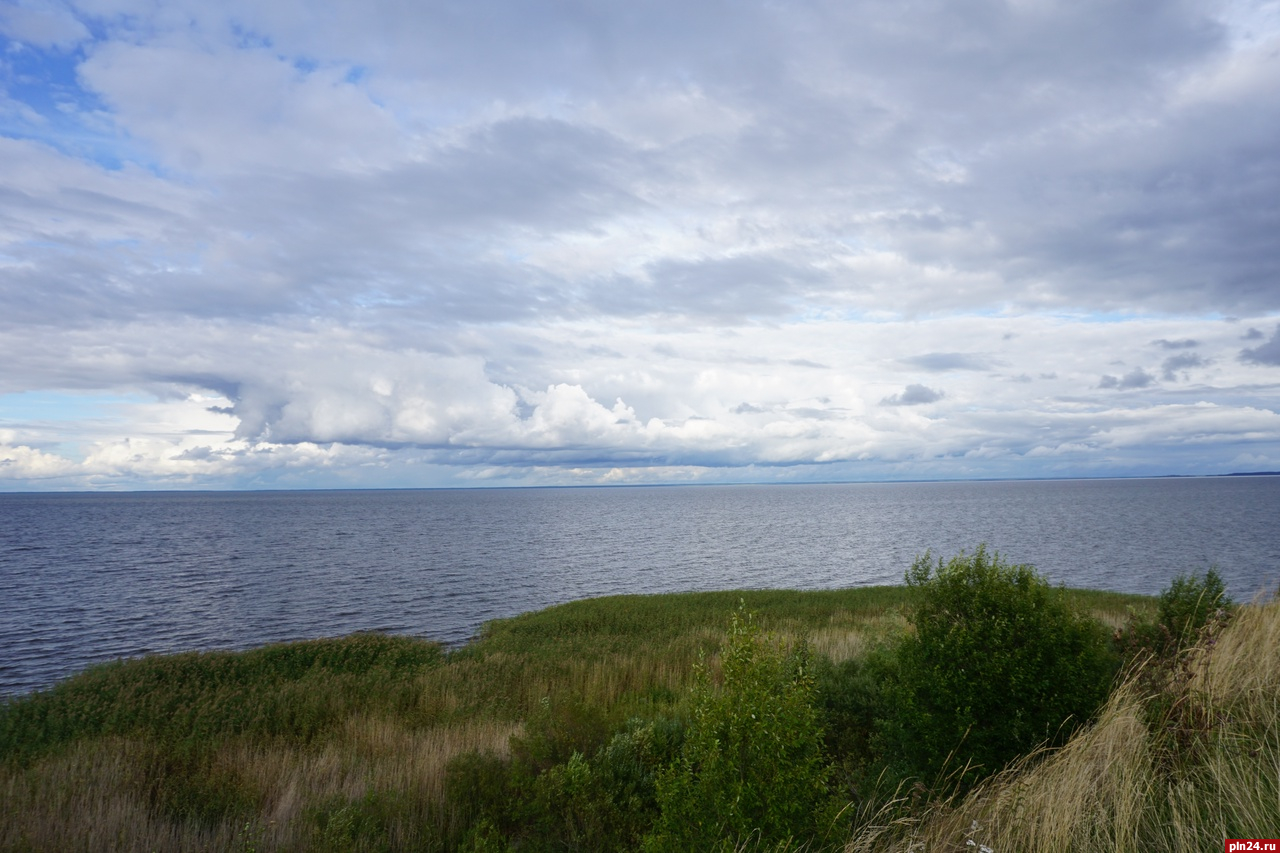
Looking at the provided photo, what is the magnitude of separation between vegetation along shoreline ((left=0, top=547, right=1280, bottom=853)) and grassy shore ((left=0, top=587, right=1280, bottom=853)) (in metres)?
0.05

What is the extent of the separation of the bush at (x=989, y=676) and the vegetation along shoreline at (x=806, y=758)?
27 mm

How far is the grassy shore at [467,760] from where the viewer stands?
5.41 metres

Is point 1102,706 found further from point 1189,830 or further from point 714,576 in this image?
point 714,576

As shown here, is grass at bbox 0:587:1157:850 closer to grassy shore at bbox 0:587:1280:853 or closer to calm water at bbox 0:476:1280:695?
grassy shore at bbox 0:587:1280:853

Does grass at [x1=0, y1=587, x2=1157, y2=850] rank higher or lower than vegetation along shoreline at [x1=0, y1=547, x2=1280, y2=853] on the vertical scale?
lower

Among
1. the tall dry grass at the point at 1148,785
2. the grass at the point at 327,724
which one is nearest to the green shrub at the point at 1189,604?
the grass at the point at 327,724

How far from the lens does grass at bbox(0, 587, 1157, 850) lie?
797cm

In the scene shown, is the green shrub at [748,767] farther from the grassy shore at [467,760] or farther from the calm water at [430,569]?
the calm water at [430,569]

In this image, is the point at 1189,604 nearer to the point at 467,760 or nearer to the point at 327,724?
the point at 467,760

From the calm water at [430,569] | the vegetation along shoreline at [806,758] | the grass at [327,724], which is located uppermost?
the vegetation along shoreline at [806,758]

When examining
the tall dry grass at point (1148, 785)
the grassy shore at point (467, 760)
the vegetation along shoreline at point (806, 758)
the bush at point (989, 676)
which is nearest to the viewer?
the tall dry grass at point (1148, 785)

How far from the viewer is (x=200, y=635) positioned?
3238cm

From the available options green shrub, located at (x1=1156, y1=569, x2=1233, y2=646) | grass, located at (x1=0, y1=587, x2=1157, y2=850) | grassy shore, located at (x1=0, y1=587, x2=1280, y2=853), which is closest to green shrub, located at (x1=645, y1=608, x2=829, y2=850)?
grassy shore, located at (x1=0, y1=587, x2=1280, y2=853)

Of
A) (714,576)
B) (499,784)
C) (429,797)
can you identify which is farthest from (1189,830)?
(714,576)
